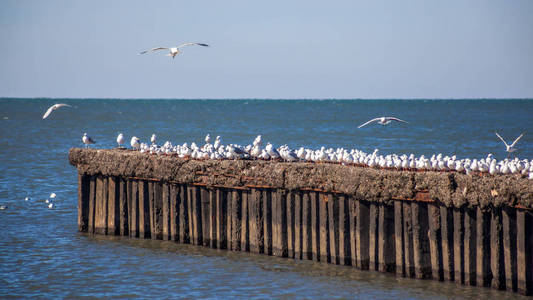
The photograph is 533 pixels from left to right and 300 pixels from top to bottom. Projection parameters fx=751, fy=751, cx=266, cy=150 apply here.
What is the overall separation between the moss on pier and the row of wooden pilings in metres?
0.23

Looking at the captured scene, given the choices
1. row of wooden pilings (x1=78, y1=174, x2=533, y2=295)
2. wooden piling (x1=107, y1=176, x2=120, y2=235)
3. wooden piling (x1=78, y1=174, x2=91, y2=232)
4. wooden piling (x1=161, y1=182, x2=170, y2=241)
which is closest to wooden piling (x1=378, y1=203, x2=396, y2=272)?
row of wooden pilings (x1=78, y1=174, x2=533, y2=295)

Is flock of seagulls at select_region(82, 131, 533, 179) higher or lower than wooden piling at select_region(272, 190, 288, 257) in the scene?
higher

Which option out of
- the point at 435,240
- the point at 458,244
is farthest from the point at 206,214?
the point at 458,244

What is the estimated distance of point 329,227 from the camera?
15578 mm

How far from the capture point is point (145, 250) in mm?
18062

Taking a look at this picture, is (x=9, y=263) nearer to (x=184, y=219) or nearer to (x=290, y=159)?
(x=184, y=219)

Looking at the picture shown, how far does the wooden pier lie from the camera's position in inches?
523

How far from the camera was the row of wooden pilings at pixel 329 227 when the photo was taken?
13.3 meters

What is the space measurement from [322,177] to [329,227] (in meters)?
1.05

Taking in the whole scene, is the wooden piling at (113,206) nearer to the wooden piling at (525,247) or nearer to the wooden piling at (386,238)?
the wooden piling at (386,238)

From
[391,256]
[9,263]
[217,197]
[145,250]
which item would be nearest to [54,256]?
[9,263]

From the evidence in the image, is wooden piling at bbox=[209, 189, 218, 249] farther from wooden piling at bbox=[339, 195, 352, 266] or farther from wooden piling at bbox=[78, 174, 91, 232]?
wooden piling at bbox=[78, 174, 91, 232]

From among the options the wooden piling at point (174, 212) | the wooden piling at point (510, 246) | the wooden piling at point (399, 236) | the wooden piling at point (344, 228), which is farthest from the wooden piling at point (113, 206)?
the wooden piling at point (510, 246)

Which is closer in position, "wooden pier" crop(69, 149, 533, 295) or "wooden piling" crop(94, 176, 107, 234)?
"wooden pier" crop(69, 149, 533, 295)
